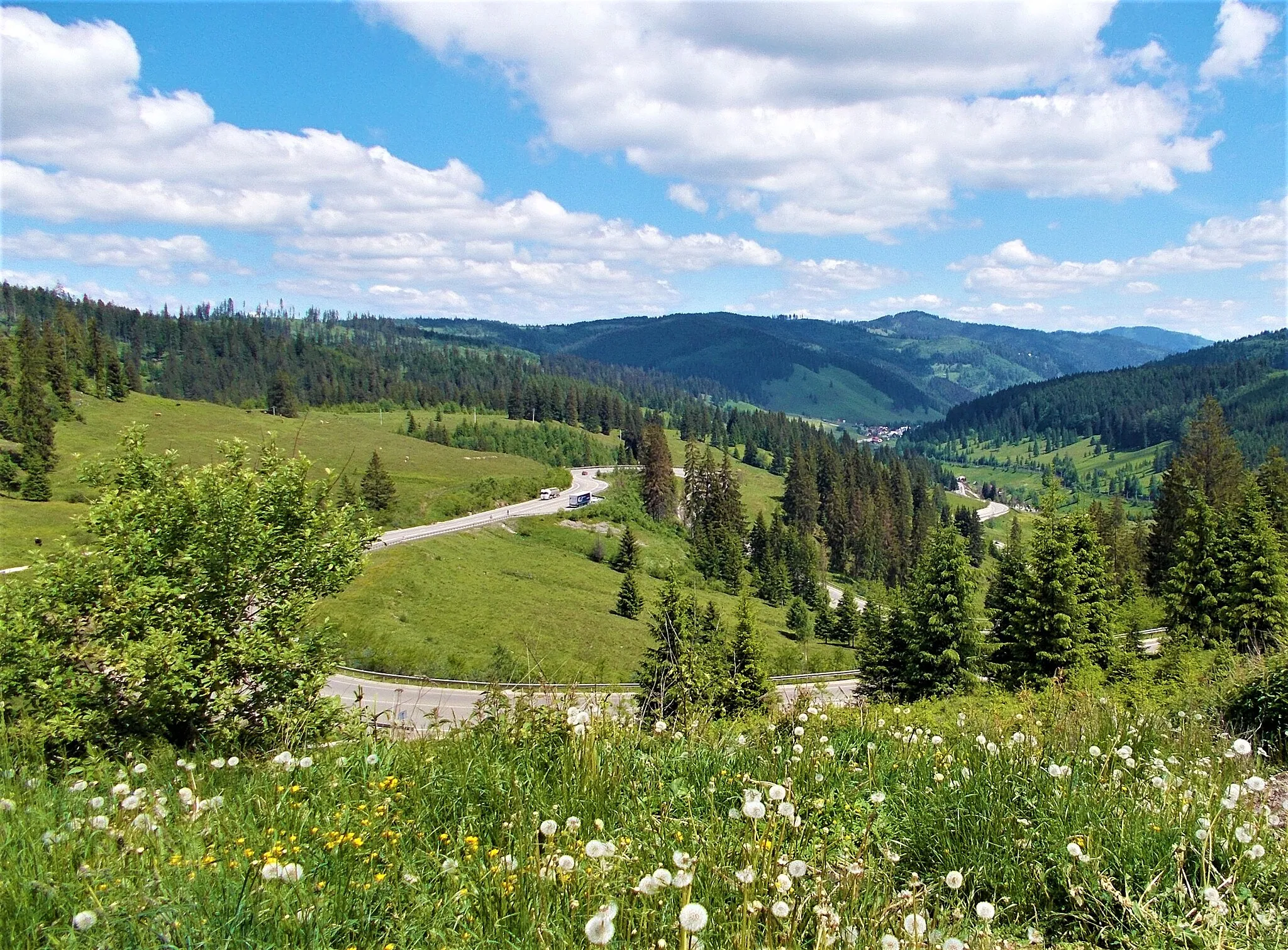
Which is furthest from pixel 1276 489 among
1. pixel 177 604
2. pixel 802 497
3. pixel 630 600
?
pixel 802 497

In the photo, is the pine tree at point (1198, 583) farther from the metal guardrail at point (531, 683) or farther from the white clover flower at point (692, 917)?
the white clover flower at point (692, 917)

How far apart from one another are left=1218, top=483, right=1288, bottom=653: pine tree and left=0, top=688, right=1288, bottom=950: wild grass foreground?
38654mm

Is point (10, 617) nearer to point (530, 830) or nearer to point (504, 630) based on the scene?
point (530, 830)

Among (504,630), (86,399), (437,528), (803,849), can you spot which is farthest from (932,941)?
(86,399)

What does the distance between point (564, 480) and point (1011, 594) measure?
328 feet

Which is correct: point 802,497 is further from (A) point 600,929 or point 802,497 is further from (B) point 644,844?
(A) point 600,929

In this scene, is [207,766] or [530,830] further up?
[530,830]

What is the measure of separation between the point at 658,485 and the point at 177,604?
10430 cm

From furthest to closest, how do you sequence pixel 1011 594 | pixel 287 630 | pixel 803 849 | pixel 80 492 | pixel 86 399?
pixel 86 399 → pixel 80 492 → pixel 1011 594 → pixel 287 630 → pixel 803 849

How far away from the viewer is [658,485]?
121 meters

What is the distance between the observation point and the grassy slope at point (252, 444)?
7462 centimetres

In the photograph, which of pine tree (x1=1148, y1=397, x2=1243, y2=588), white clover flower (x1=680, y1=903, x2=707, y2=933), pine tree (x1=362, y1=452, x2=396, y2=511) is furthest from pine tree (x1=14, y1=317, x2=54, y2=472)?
pine tree (x1=1148, y1=397, x2=1243, y2=588)

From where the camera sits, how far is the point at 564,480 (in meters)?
128

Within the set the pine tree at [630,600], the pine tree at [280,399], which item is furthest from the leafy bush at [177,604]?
the pine tree at [280,399]
